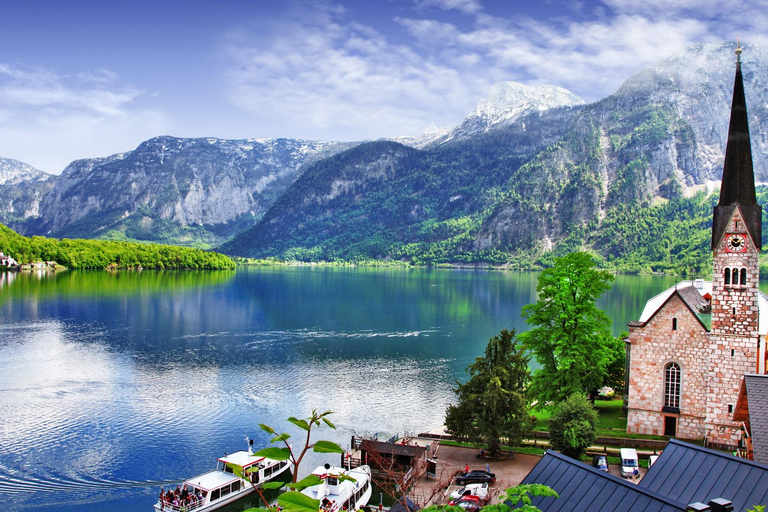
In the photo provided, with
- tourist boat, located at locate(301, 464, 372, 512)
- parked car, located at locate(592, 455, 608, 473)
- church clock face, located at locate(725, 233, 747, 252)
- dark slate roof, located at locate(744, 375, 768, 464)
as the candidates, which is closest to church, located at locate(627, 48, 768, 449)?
church clock face, located at locate(725, 233, 747, 252)

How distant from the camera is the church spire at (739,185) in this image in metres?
36.0

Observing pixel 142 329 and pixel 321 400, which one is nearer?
pixel 321 400

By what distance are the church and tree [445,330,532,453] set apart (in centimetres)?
758

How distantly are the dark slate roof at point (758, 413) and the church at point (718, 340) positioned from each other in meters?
18.5

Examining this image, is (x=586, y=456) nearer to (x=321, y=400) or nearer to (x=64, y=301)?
(x=321, y=400)

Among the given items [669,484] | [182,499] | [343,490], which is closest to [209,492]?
[182,499]

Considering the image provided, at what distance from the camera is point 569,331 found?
42.9m

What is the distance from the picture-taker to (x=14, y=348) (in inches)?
2950

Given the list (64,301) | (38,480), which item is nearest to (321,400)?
(38,480)

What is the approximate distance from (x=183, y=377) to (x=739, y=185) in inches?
2108

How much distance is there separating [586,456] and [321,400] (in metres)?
26.9

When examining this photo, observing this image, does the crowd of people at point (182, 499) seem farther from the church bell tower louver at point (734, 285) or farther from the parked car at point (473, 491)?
the church bell tower louver at point (734, 285)

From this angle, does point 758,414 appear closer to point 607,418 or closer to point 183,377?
point 607,418

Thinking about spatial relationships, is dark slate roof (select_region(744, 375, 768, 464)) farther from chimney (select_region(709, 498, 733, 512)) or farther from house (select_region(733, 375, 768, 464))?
chimney (select_region(709, 498, 733, 512))
